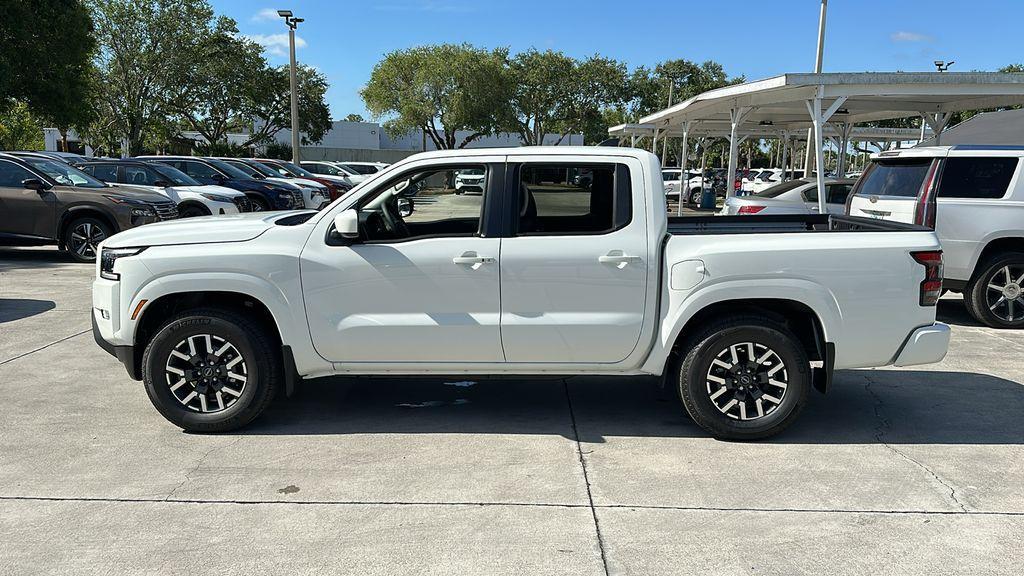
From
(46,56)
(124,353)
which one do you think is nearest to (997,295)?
(124,353)

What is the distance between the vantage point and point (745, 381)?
4.93 meters

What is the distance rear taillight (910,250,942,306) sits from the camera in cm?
481

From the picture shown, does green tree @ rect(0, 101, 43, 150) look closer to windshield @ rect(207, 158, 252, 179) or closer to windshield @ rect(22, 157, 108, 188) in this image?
windshield @ rect(207, 158, 252, 179)

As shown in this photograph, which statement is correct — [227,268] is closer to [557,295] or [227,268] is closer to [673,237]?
A: [557,295]

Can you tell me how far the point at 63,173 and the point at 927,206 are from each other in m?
12.4

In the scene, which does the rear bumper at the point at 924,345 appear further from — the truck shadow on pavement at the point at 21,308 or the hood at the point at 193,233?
the truck shadow on pavement at the point at 21,308

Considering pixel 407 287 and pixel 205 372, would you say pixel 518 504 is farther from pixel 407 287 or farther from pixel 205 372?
pixel 205 372

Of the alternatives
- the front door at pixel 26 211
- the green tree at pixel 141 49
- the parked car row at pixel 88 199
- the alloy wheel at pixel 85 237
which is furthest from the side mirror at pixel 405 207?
the green tree at pixel 141 49

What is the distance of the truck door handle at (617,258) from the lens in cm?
478

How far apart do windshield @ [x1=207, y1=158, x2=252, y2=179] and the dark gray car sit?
5635mm

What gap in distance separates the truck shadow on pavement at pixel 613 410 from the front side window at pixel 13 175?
8.71 metres

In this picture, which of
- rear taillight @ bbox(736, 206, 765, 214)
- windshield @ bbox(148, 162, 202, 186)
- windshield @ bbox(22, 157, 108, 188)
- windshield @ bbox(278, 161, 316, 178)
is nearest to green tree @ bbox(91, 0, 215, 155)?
windshield @ bbox(278, 161, 316, 178)


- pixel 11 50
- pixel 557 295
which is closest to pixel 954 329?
pixel 557 295

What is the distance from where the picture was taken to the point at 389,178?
4.93 meters
